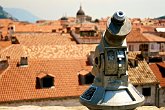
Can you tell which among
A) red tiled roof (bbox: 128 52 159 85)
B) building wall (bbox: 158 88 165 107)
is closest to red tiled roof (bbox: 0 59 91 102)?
red tiled roof (bbox: 128 52 159 85)

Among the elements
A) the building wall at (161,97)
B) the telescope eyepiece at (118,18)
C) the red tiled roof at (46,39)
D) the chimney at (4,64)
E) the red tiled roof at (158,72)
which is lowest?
the building wall at (161,97)

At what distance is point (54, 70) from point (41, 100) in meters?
3.63

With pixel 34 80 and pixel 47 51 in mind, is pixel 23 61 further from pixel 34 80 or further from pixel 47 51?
pixel 47 51

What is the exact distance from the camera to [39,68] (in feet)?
94.5

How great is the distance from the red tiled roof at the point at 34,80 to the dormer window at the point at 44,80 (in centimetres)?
32

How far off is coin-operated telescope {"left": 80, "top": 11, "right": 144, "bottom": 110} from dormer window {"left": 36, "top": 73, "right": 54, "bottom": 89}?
1808cm

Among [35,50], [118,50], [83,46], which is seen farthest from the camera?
[83,46]

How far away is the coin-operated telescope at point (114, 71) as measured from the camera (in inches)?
360

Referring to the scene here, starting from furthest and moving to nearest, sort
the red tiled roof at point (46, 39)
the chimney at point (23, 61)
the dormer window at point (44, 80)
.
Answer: the red tiled roof at point (46, 39), the chimney at point (23, 61), the dormer window at point (44, 80)

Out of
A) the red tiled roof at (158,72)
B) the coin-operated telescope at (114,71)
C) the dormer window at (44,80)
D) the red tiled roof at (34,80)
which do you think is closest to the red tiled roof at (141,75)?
Answer: the red tiled roof at (158,72)

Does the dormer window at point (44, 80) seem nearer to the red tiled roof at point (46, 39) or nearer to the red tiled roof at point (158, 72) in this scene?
the red tiled roof at point (158, 72)

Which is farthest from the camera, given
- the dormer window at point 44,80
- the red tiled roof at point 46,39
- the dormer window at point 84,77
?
the red tiled roof at point 46,39

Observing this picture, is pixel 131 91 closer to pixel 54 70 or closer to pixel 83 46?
pixel 54 70

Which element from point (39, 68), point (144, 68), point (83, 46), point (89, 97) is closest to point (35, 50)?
point (83, 46)
